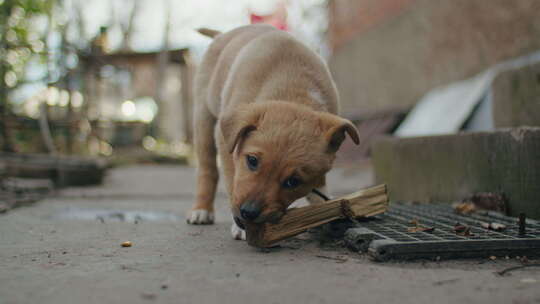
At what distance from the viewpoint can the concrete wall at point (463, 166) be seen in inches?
149

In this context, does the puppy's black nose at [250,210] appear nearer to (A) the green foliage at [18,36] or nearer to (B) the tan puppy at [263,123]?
(B) the tan puppy at [263,123]

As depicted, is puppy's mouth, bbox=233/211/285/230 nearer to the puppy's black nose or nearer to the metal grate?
the puppy's black nose

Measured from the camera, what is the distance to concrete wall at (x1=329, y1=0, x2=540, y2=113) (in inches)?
318

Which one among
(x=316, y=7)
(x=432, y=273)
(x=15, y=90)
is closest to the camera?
(x=432, y=273)

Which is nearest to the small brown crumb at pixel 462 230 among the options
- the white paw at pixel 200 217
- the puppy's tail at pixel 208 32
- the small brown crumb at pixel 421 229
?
the small brown crumb at pixel 421 229

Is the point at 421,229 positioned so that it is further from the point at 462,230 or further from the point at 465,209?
the point at 465,209

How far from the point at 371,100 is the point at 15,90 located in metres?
8.25

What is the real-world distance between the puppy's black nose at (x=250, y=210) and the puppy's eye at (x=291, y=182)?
22 centimetres

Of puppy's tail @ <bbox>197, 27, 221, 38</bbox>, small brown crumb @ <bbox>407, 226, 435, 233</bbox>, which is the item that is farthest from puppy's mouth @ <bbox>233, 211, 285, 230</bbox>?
puppy's tail @ <bbox>197, 27, 221, 38</bbox>

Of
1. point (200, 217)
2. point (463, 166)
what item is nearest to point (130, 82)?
point (200, 217)

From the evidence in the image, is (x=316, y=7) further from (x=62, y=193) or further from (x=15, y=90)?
(x=62, y=193)

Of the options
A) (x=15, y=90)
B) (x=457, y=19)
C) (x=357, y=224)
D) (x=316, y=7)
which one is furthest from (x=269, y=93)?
(x=316, y=7)

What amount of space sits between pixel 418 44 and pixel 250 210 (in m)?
9.47

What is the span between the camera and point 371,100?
45.4 ft
